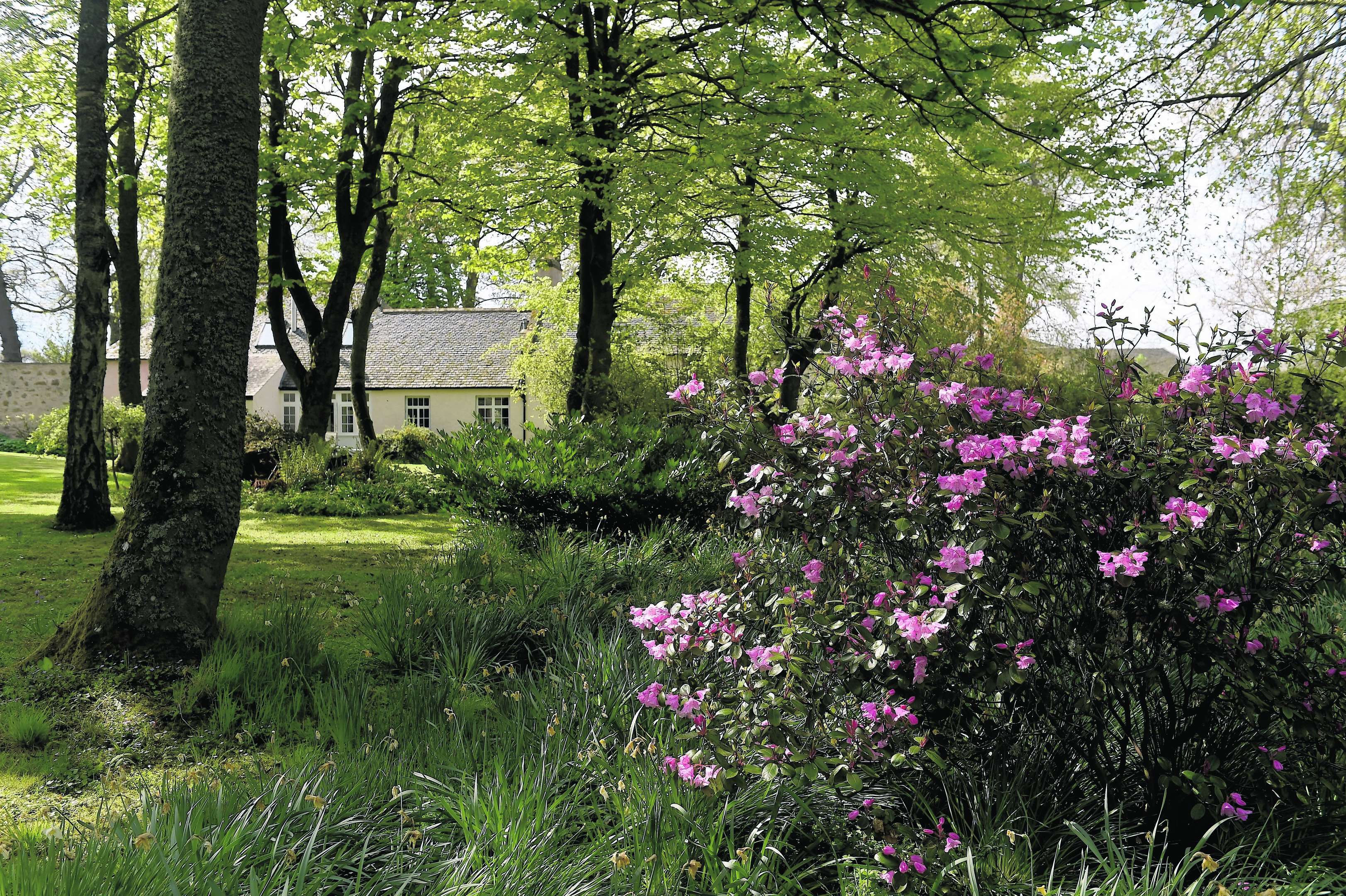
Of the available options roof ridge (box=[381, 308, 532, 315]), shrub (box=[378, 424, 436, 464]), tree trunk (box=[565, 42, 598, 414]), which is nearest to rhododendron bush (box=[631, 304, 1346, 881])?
tree trunk (box=[565, 42, 598, 414])

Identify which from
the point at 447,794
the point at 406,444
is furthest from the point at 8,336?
the point at 447,794

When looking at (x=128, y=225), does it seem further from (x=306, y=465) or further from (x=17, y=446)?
(x=17, y=446)

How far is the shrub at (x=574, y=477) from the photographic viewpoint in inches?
313

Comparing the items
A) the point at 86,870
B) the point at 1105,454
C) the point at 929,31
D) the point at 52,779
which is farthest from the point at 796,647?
the point at 929,31

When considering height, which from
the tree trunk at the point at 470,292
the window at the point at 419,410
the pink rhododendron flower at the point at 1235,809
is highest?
the tree trunk at the point at 470,292

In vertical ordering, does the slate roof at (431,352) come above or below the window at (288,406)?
above

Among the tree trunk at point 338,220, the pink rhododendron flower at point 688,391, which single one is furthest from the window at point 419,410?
the pink rhododendron flower at point 688,391

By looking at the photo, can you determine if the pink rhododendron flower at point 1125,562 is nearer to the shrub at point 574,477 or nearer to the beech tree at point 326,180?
the shrub at point 574,477

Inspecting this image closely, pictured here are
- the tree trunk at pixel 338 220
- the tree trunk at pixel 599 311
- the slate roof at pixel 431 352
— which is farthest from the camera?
the slate roof at pixel 431 352

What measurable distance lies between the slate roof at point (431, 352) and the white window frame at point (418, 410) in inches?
28.0

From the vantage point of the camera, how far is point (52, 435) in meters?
23.5

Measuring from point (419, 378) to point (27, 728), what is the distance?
3336cm

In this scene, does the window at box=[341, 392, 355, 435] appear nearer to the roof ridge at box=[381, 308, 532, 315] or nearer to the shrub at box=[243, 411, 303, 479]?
the roof ridge at box=[381, 308, 532, 315]

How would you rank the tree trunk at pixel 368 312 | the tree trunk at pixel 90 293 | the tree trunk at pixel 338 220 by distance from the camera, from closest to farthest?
the tree trunk at pixel 90 293 → the tree trunk at pixel 338 220 → the tree trunk at pixel 368 312
